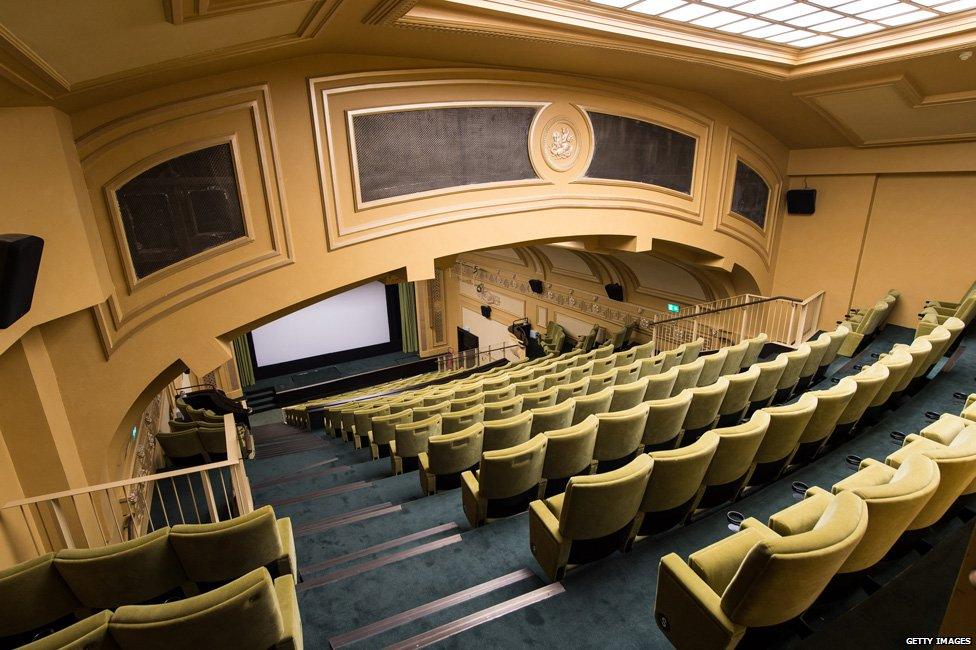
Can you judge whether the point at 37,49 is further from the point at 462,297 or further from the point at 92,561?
the point at 462,297

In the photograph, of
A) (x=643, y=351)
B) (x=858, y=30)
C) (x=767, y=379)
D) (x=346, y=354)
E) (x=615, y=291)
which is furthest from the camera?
(x=346, y=354)

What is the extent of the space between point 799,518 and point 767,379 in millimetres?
2303

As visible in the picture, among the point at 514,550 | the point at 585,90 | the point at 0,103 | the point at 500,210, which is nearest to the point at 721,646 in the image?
the point at 514,550

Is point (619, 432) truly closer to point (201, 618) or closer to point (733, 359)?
point (201, 618)

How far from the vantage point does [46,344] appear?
339cm

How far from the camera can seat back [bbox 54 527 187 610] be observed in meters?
2.11

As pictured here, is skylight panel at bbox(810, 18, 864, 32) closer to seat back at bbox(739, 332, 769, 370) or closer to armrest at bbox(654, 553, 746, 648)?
seat back at bbox(739, 332, 769, 370)

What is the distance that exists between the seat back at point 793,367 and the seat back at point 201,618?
4.19 meters

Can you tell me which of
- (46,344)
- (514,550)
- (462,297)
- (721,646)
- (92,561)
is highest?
(46,344)

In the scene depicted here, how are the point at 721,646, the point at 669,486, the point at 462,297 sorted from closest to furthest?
the point at 721,646 → the point at 669,486 → the point at 462,297

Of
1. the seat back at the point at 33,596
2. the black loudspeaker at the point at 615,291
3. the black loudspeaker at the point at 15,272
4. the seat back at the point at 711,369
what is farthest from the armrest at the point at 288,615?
the black loudspeaker at the point at 615,291

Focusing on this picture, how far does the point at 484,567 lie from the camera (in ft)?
8.80

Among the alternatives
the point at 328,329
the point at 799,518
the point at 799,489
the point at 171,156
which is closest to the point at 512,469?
the point at 799,518

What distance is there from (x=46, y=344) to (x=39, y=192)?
1094mm
